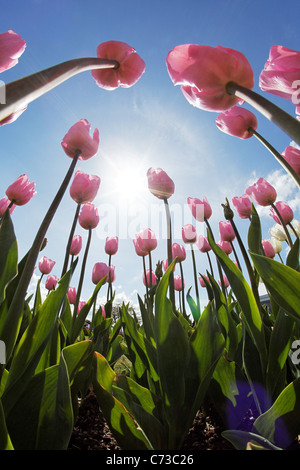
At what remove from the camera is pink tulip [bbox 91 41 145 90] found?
37.9 inches

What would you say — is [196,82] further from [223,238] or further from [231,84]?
[223,238]

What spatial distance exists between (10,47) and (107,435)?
4.63 ft

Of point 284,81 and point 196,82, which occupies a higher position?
point 196,82

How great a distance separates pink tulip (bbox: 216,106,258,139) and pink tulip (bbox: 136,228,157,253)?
1677 mm

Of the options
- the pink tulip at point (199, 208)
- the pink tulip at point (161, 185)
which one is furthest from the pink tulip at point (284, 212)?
the pink tulip at point (161, 185)

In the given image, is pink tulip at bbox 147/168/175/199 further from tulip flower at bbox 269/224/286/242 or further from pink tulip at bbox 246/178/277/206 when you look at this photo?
tulip flower at bbox 269/224/286/242

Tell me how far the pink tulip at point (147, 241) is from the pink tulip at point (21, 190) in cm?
116

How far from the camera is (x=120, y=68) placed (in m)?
1.01

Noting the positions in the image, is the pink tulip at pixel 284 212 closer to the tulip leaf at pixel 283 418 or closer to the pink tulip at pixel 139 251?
the pink tulip at pixel 139 251

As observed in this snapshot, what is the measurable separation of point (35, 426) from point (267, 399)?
85cm

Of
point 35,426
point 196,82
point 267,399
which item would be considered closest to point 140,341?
point 267,399

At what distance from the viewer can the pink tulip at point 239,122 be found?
1083mm

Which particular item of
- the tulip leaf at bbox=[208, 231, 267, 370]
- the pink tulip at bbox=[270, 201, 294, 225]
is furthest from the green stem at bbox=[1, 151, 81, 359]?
the pink tulip at bbox=[270, 201, 294, 225]
